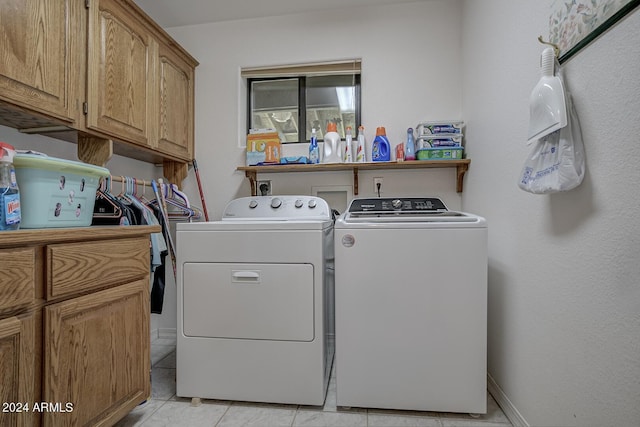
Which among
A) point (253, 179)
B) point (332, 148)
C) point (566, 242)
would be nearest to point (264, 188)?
point (253, 179)

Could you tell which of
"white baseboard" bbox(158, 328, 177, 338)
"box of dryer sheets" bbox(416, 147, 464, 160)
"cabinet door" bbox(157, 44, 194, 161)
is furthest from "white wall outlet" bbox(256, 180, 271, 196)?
"white baseboard" bbox(158, 328, 177, 338)

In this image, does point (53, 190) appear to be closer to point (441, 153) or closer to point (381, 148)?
point (381, 148)

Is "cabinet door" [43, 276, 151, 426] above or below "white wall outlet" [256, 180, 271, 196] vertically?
below

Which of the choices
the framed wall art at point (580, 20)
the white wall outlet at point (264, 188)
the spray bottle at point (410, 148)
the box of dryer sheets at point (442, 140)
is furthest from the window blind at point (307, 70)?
the framed wall art at point (580, 20)

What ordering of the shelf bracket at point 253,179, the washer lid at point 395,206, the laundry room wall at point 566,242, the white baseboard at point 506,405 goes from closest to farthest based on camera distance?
1. the laundry room wall at point 566,242
2. the white baseboard at point 506,405
3. the washer lid at point 395,206
4. the shelf bracket at point 253,179

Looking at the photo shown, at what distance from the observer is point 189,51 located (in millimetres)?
2352

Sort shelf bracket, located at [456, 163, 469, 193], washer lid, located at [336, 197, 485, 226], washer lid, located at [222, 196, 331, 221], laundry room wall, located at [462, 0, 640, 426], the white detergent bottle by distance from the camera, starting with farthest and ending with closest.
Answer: the white detergent bottle → shelf bracket, located at [456, 163, 469, 193] → washer lid, located at [222, 196, 331, 221] → washer lid, located at [336, 197, 485, 226] → laundry room wall, located at [462, 0, 640, 426]

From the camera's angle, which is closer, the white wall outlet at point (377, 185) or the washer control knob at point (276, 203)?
the washer control knob at point (276, 203)

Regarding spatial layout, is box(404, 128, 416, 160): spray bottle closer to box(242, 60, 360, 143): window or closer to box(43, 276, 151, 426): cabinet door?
box(242, 60, 360, 143): window

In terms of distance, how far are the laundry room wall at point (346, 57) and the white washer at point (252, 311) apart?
90 cm

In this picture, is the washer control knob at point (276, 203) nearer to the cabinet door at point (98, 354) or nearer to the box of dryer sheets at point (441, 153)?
the cabinet door at point (98, 354)

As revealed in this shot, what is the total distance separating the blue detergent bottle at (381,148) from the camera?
2014mm

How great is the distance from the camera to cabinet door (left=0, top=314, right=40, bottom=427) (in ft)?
2.56

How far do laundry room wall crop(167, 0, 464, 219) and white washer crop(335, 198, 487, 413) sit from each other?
885 mm
